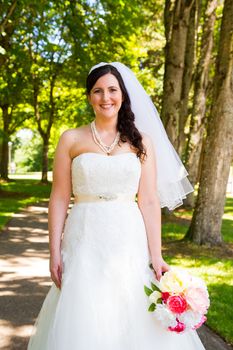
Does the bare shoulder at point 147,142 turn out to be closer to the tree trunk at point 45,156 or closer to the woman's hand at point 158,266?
the woman's hand at point 158,266

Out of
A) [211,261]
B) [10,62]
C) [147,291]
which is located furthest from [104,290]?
[10,62]

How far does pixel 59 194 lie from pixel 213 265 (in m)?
5.25

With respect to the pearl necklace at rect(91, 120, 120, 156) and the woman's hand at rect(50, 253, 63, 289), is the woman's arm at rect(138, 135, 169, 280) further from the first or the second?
the woman's hand at rect(50, 253, 63, 289)

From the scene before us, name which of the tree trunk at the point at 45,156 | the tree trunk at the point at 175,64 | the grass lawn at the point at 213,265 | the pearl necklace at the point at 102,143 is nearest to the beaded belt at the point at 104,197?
the pearl necklace at the point at 102,143

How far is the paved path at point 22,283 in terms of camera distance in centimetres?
482

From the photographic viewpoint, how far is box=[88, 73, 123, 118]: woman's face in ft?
10.9

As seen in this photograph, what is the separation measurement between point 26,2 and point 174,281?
8940 millimetres

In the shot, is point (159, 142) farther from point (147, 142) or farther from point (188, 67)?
point (188, 67)

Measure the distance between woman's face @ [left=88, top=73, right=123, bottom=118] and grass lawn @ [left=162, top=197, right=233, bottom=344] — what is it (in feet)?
9.69

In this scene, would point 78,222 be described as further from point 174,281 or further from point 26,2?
point 26,2

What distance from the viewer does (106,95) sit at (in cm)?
332

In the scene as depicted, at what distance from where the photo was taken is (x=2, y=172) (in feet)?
93.0

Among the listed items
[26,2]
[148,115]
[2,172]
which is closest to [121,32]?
[26,2]

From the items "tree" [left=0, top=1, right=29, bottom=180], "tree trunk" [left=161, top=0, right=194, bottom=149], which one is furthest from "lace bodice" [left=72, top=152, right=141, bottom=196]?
"tree trunk" [left=161, top=0, right=194, bottom=149]
